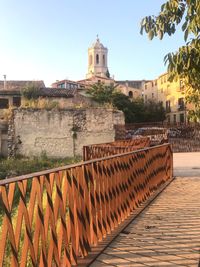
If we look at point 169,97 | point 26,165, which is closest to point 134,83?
point 169,97

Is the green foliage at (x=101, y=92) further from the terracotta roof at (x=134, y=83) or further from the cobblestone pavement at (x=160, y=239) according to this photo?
the cobblestone pavement at (x=160, y=239)

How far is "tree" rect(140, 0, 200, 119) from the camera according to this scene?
3.60 m

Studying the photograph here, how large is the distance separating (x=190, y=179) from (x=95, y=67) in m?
99.7

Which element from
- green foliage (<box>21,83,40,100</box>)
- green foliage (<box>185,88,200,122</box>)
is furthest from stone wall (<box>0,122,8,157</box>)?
green foliage (<box>185,88,200,122</box>)

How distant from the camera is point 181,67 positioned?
3697 mm

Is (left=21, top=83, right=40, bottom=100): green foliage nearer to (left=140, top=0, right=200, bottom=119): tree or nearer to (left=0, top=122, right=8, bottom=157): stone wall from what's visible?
(left=0, top=122, right=8, bottom=157): stone wall

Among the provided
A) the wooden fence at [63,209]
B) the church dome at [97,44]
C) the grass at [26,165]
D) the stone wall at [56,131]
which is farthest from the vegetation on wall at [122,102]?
the church dome at [97,44]

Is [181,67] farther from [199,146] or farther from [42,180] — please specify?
[199,146]

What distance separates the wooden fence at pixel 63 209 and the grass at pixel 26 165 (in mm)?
13099

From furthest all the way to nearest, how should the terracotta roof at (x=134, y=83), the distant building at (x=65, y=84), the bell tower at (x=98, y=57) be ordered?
the bell tower at (x=98, y=57)
the terracotta roof at (x=134, y=83)
the distant building at (x=65, y=84)

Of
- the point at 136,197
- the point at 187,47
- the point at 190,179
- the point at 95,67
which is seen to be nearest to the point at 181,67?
the point at 187,47

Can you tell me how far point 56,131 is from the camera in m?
Result: 23.6

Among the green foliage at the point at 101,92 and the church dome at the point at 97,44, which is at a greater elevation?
the church dome at the point at 97,44

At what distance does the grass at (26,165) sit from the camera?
62.8ft
